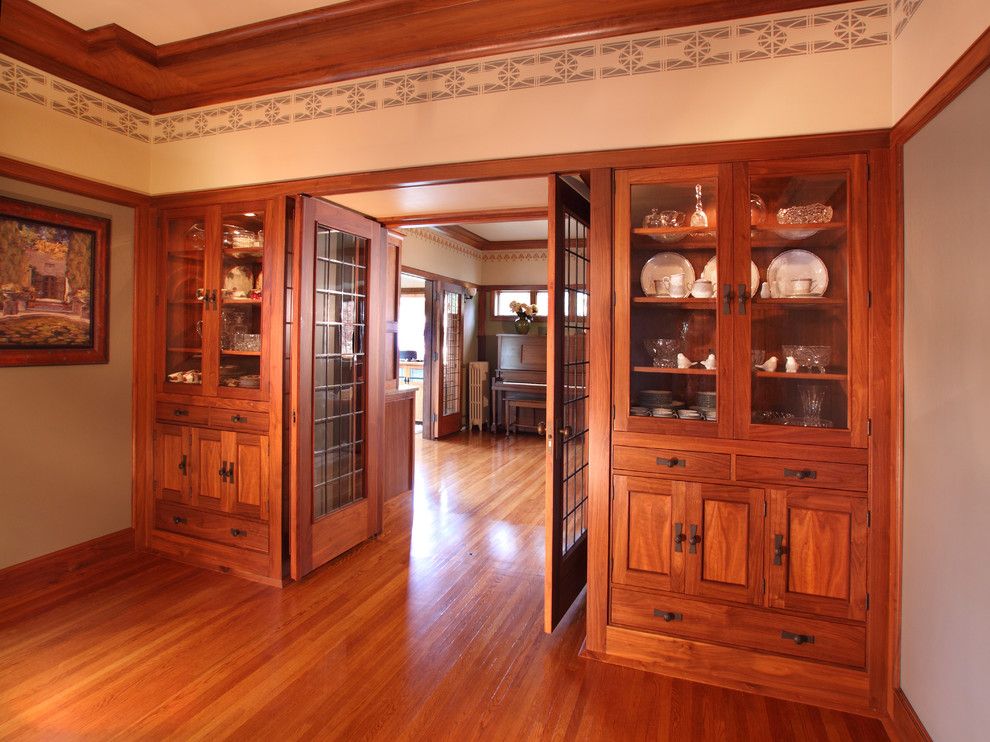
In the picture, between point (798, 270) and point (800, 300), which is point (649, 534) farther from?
point (798, 270)

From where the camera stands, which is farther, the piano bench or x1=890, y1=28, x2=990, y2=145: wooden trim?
the piano bench

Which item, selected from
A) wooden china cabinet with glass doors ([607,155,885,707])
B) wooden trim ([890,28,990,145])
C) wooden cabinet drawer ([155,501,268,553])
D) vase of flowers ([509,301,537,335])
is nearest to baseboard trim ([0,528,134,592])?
wooden cabinet drawer ([155,501,268,553])

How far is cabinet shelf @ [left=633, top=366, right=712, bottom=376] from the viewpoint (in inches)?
95.3

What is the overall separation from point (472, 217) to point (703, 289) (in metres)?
1.66

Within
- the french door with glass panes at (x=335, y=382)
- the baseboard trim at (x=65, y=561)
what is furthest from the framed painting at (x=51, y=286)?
the french door with glass panes at (x=335, y=382)

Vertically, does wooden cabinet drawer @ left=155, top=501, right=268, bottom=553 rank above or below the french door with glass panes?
below

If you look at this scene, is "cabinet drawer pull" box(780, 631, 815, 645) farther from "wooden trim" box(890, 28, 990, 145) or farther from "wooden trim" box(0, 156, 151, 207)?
"wooden trim" box(0, 156, 151, 207)

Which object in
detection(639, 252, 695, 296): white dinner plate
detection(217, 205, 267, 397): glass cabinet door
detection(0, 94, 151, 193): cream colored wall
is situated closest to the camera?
detection(639, 252, 695, 296): white dinner plate

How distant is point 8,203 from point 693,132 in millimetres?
3307

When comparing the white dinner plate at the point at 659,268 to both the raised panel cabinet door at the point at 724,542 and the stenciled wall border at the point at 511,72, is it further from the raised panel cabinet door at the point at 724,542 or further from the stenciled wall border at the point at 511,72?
the raised panel cabinet door at the point at 724,542

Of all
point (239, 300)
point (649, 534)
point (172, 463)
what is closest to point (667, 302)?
point (649, 534)

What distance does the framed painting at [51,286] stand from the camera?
294cm

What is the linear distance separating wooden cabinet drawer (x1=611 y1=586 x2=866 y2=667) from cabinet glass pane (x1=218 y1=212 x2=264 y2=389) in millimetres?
2346

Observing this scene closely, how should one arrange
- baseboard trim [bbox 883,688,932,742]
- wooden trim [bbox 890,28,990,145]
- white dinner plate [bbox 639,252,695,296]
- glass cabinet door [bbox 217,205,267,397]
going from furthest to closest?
1. glass cabinet door [bbox 217,205,267,397]
2. white dinner plate [bbox 639,252,695,296]
3. baseboard trim [bbox 883,688,932,742]
4. wooden trim [bbox 890,28,990,145]
